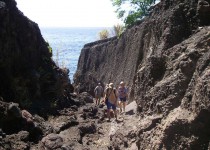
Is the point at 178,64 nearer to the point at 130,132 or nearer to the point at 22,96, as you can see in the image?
the point at 130,132

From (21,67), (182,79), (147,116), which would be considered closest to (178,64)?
(182,79)

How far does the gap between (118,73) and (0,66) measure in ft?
38.8

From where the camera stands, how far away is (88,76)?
111 ft

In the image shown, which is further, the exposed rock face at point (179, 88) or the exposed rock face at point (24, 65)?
the exposed rock face at point (24, 65)

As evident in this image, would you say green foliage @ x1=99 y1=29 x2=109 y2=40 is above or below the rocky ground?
above

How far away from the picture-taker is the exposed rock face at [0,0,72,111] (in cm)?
1672

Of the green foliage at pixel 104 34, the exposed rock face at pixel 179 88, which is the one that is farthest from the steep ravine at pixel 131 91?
the green foliage at pixel 104 34

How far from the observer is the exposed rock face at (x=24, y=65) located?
658 inches

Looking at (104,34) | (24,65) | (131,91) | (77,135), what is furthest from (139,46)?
(104,34)

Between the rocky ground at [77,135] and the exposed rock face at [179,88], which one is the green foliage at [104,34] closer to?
the rocky ground at [77,135]

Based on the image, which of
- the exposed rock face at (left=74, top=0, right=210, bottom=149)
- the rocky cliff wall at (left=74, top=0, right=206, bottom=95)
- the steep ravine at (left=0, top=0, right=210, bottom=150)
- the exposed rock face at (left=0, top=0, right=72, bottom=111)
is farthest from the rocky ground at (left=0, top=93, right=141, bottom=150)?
the rocky cliff wall at (left=74, top=0, right=206, bottom=95)

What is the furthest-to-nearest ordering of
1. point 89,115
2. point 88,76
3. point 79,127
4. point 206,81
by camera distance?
point 88,76, point 89,115, point 79,127, point 206,81

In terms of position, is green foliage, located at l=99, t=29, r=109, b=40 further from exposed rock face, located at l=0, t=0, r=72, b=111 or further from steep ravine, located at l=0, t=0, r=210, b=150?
exposed rock face, located at l=0, t=0, r=72, b=111

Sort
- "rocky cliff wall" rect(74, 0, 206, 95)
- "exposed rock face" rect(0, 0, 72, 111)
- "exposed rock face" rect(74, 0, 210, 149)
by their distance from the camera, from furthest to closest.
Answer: "exposed rock face" rect(0, 0, 72, 111), "rocky cliff wall" rect(74, 0, 206, 95), "exposed rock face" rect(74, 0, 210, 149)
